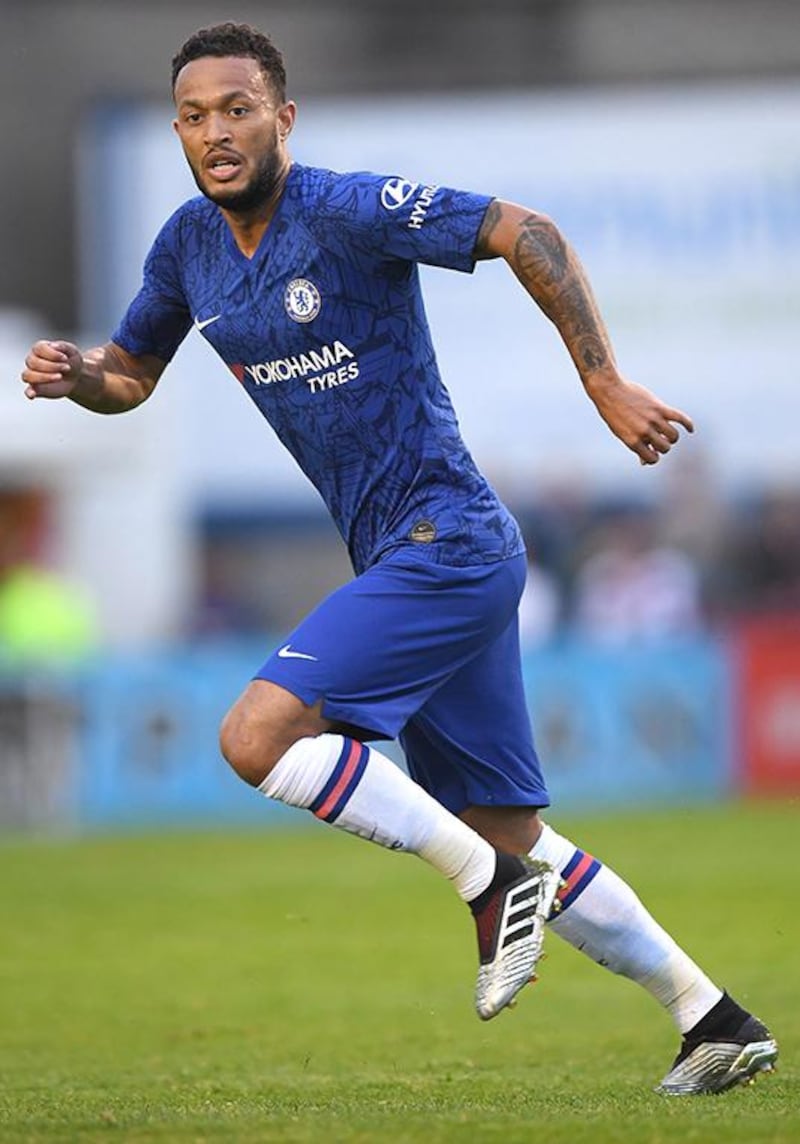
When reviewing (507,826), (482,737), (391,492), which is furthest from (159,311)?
(507,826)

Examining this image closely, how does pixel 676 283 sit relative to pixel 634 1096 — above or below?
above

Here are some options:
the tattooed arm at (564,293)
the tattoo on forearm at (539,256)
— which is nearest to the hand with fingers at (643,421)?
the tattooed arm at (564,293)

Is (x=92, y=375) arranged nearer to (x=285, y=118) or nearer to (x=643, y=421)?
(x=285, y=118)

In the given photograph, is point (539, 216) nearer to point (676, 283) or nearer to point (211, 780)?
point (211, 780)

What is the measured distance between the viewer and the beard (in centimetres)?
655

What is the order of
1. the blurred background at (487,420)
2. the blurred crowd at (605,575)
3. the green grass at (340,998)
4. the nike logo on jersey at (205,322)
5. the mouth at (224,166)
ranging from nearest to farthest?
the green grass at (340,998)
the mouth at (224,166)
the nike logo on jersey at (205,322)
the blurred background at (487,420)
the blurred crowd at (605,575)

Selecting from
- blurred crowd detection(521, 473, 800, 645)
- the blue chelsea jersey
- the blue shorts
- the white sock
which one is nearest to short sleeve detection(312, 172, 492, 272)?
the blue chelsea jersey

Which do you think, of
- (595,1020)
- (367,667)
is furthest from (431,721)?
(595,1020)

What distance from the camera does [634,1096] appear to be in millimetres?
6898

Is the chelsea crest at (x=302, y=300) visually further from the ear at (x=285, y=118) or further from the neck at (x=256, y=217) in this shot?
the ear at (x=285, y=118)

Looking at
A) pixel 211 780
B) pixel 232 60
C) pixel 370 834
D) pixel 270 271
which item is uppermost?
pixel 232 60

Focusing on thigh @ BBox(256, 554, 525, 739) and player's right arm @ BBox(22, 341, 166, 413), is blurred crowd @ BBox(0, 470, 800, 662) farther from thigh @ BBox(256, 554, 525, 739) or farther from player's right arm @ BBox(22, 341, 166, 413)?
thigh @ BBox(256, 554, 525, 739)

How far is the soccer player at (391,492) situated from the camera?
636cm

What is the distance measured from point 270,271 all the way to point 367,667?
3.65 ft
